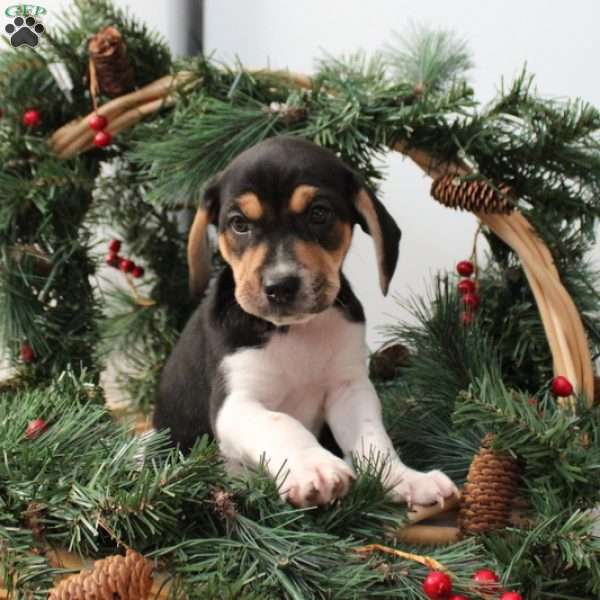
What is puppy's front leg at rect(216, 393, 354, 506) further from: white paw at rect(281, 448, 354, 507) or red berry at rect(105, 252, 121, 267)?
red berry at rect(105, 252, 121, 267)

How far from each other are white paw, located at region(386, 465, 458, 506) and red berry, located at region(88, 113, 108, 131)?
0.98 metres

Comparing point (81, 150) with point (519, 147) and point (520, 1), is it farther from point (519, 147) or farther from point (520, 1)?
point (520, 1)

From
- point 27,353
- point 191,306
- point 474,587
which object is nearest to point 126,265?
point 191,306

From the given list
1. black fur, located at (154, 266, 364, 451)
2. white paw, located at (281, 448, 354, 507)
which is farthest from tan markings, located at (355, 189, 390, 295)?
white paw, located at (281, 448, 354, 507)

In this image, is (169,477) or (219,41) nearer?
(169,477)

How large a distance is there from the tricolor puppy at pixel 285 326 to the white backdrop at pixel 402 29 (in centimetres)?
84

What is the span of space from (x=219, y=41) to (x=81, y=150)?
121 cm

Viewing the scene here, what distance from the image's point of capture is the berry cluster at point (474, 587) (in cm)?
115

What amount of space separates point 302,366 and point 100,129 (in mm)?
702

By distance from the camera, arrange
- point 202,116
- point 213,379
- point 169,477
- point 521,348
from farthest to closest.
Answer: point 521,348 < point 202,116 < point 213,379 < point 169,477

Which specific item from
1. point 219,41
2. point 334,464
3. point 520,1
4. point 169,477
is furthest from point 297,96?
point 219,41

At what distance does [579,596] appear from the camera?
1.38 metres

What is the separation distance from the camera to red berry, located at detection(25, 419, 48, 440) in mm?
1301

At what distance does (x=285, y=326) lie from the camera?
1.70m
